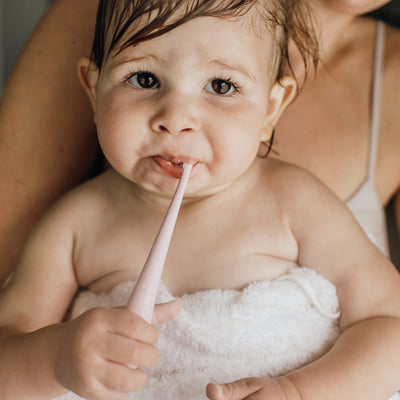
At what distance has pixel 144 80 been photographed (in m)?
0.77

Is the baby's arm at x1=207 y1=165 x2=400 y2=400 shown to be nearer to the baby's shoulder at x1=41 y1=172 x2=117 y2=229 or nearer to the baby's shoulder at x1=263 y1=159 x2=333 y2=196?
the baby's shoulder at x1=263 y1=159 x2=333 y2=196

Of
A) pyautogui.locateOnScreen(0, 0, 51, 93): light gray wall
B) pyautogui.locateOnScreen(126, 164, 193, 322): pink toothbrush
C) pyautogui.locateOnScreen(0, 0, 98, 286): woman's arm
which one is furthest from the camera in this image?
pyautogui.locateOnScreen(0, 0, 51, 93): light gray wall

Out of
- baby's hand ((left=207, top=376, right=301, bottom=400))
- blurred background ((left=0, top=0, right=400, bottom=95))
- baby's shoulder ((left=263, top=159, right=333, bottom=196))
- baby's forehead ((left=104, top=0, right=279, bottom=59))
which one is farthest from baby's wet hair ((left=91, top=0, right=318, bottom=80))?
blurred background ((left=0, top=0, right=400, bottom=95))

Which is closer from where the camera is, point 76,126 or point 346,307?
point 346,307

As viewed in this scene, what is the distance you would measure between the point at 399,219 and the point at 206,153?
59 cm

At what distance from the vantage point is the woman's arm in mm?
1041

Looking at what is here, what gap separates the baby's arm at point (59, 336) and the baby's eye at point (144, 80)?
232mm

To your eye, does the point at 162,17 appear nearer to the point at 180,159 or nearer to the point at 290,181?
the point at 180,159

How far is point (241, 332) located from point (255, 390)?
100 mm

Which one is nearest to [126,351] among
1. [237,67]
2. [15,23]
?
[237,67]

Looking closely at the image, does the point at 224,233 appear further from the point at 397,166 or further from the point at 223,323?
the point at 397,166

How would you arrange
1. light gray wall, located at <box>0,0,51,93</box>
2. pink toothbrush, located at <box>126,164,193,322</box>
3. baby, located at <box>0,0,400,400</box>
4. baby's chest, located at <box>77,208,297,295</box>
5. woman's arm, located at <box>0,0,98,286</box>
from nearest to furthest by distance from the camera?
pink toothbrush, located at <box>126,164,193,322</box>
baby, located at <box>0,0,400,400</box>
baby's chest, located at <box>77,208,297,295</box>
woman's arm, located at <box>0,0,98,286</box>
light gray wall, located at <box>0,0,51,93</box>

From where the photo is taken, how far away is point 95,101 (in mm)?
880

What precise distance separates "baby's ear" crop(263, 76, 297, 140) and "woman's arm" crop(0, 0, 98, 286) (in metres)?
0.37
